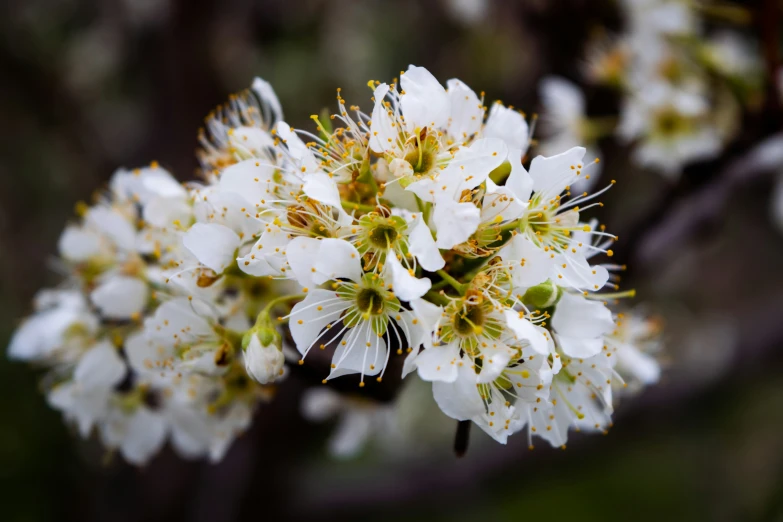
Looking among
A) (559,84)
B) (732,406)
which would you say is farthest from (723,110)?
(732,406)

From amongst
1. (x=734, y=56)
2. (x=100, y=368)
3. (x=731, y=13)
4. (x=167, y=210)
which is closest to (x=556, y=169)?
(x=167, y=210)

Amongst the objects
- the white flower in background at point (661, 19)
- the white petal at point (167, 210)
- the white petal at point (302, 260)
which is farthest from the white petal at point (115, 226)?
the white flower in background at point (661, 19)

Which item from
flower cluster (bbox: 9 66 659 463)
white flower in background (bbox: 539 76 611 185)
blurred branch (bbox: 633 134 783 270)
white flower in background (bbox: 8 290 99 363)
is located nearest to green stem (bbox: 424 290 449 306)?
flower cluster (bbox: 9 66 659 463)

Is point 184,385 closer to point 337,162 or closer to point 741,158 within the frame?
point 337,162

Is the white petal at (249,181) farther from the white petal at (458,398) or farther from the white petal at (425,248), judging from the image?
the white petal at (458,398)

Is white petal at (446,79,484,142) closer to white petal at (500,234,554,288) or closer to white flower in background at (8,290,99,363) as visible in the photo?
white petal at (500,234,554,288)

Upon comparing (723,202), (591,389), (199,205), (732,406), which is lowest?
(732,406)

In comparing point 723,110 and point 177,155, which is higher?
point 177,155
